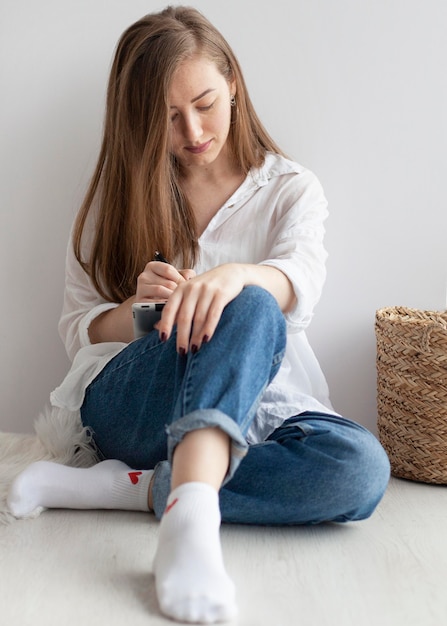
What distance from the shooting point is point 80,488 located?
1.32 metres

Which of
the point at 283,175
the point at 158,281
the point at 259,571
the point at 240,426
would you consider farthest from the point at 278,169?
the point at 259,571

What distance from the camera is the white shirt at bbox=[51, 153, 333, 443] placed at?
1420 millimetres

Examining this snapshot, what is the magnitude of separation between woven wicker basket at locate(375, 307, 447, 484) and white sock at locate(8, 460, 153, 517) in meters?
0.56

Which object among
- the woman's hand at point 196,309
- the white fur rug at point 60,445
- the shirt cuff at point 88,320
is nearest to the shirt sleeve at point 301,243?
the woman's hand at point 196,309

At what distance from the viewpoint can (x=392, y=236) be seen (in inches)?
70.7

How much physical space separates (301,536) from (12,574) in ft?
1.42

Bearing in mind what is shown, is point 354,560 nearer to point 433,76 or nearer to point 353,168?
point 353,168

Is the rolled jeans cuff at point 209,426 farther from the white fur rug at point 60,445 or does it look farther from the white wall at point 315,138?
the white wall at point 315,138

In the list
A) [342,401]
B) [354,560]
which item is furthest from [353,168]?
[354,560]

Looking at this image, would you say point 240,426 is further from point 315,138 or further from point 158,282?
point 315,138

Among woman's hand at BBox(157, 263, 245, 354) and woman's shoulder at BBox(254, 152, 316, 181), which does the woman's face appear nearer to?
woman's shoulder at BBox(254, 152, 316, 181)

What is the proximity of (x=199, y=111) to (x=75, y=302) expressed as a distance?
0.47 meters

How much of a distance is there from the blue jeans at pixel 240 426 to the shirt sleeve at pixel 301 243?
169mm

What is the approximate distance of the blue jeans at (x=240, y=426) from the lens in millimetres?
1041
